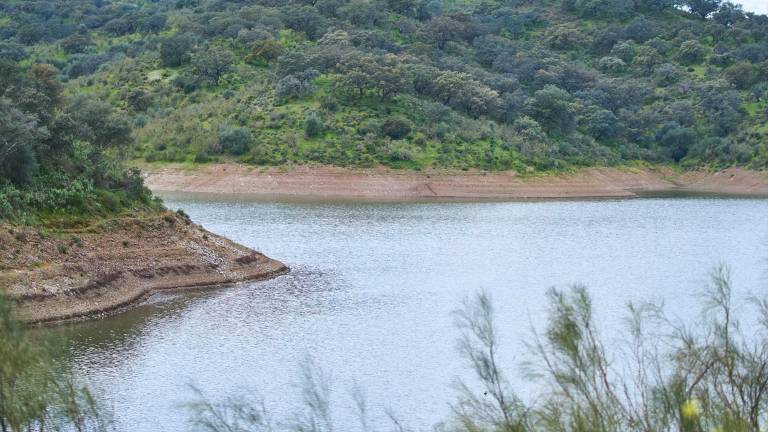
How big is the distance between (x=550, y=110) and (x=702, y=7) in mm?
74669

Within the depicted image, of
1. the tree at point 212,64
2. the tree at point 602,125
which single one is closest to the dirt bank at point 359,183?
the tree at point 602,125

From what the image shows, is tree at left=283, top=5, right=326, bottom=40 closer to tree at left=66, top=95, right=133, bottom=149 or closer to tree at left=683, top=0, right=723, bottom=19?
tree at left=683, top=0, right=723, bottom=19

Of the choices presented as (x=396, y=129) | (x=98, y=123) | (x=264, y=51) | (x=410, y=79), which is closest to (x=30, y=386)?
(x=98, y=123)

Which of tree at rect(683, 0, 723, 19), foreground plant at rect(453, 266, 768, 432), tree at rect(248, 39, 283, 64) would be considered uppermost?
tree at rect(683, 0, 723, 19)

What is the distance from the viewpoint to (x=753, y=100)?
130 meters

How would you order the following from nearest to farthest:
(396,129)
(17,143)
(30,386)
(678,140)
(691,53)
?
(30,386)
(17,143)
(396,129)
(678,140)
(691,53)

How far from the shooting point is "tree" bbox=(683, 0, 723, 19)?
178 m

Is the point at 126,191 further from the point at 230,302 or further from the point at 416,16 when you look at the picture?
the point at 416,16

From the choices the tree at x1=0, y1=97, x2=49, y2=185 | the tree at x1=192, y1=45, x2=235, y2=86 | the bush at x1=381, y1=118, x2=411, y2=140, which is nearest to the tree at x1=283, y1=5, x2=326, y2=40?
the tree at x1=192, y1=45, x2=235, y2=86

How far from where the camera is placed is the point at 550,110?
120 m

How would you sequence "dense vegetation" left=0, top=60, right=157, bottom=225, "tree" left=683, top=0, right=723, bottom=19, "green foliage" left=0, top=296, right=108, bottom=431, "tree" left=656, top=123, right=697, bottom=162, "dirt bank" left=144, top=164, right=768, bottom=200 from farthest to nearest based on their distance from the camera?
"tree" left=683, top=0, right=723, bottom=19 < "tree" left=656, top=123, right=697, bottom=162 < "dirt bank" left=144, top=164, right=768, bottom=200 < "dense vegetation" left=0, top=60, right=157, bottom=225 < "green foliage" left=0, top=296, right=108, bottom=431

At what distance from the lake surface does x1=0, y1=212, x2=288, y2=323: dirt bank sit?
1.40m

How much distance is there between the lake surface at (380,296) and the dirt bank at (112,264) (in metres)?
1.40

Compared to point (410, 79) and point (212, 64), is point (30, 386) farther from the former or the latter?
point (212, 64)
